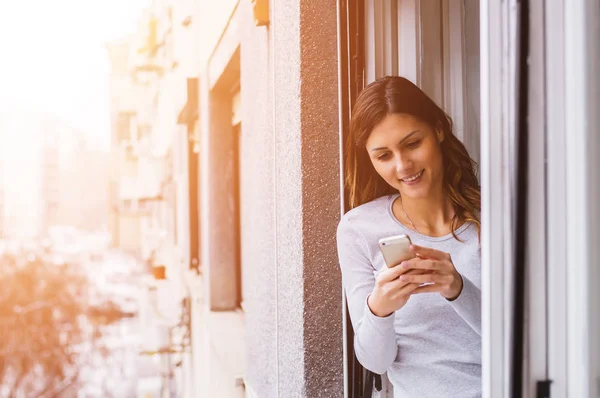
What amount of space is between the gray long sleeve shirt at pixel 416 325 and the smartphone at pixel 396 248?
0.19m

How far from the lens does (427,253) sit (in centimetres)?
117

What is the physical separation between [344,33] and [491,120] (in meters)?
1.09

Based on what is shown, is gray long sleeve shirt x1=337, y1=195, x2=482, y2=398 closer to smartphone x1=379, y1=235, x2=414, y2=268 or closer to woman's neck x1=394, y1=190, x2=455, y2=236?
woman's neck x1=394, y1=190, x2=455, y2=236

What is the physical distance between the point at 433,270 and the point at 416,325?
0.31 metres

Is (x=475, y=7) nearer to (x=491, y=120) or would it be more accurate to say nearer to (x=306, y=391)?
(x=491, y=120)

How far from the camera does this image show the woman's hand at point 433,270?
1.16 metres

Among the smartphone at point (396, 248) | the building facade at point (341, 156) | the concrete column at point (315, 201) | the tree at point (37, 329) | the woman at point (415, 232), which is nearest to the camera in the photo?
the building facade at point (341, 156)

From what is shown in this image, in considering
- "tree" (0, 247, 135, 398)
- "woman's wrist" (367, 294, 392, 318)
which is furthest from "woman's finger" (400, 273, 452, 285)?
"tree" (0, 247, 135, 398)

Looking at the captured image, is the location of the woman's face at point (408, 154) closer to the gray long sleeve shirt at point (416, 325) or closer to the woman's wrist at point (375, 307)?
the gray long sleeve shirt at point (416, 325)

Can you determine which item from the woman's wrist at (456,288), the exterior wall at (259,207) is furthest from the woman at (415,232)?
the exterior wall at (259,207)

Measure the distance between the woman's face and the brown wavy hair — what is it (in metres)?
0.03

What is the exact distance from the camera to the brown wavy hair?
144 cm

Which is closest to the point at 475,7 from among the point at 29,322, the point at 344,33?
the point at 344,33

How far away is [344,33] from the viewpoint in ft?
6.32
